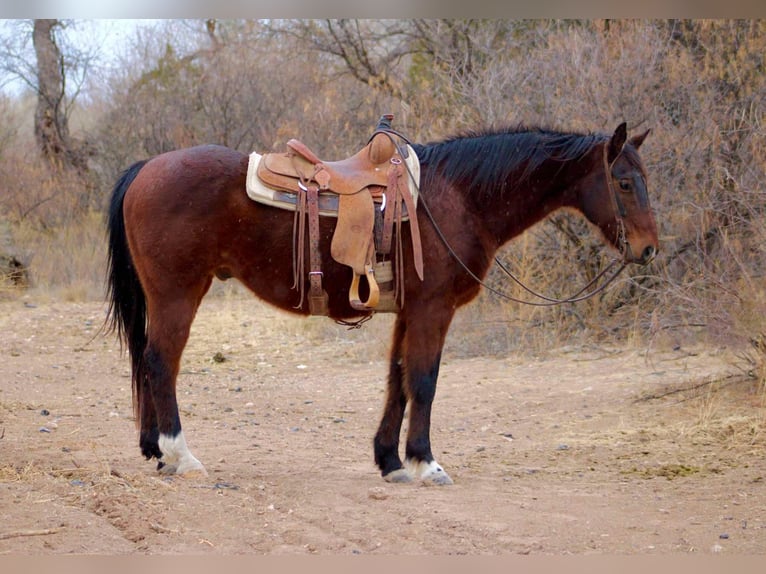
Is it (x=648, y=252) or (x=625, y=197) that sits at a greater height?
(x=625, y=197)

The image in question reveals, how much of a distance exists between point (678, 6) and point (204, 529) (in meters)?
3.23

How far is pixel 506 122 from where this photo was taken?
1075cm

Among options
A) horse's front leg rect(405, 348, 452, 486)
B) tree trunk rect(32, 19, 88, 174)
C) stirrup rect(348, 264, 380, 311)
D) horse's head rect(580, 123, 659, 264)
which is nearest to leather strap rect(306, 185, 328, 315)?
stirrup rect(348, 264, 380, 311)

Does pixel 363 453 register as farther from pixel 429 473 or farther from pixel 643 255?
pixel 643 255

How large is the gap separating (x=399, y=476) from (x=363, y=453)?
4.01 ft

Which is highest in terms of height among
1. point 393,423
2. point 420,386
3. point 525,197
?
point 525,197

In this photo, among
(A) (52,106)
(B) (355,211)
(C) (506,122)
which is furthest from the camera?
(A) (52,106)

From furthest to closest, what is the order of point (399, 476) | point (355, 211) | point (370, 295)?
point (399, 476) < point (355, 211) < point (370, 295)

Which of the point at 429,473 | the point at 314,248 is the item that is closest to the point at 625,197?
the point at 314,248

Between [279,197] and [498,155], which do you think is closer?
[279,197]

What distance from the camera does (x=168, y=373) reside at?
5.76 meters

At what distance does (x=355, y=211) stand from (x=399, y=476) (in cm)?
162

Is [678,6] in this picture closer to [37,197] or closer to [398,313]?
[398,313]

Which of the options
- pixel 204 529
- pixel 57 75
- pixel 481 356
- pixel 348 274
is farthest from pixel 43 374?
pixel 57 75
